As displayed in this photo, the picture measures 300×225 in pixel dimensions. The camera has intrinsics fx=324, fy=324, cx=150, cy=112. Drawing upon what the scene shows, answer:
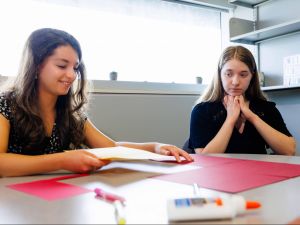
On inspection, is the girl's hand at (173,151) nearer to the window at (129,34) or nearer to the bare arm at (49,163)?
the bare arm at (49,163)

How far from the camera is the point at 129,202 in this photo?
640 millimetres

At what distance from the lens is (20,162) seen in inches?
37.6

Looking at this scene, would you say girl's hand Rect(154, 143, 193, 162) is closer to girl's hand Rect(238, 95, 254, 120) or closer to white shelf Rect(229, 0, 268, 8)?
girl's hand Rect(238, 95, 254, 120)

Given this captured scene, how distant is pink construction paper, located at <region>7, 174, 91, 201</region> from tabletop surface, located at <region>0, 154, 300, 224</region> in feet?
0.06

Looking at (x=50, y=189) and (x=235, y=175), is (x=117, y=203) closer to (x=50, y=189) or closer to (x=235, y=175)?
(x=50, y=189)

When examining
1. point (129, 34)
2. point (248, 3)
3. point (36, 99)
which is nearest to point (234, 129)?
point (36, 99)

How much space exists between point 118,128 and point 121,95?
246 mm

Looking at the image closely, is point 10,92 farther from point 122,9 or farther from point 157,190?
point 122,9

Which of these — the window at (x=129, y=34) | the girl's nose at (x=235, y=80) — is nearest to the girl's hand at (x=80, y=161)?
the girl's nose at (x=235, y=80)

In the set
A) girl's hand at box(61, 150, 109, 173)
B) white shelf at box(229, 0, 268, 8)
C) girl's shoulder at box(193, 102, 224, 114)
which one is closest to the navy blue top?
girl's shoulder at box(193, 102, 224, 114)

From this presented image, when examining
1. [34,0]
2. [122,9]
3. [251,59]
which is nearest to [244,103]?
[251,59]

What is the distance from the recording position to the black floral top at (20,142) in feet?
4.00

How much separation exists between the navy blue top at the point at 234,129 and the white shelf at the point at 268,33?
3.41 feet

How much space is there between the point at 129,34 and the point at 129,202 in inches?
86.1
